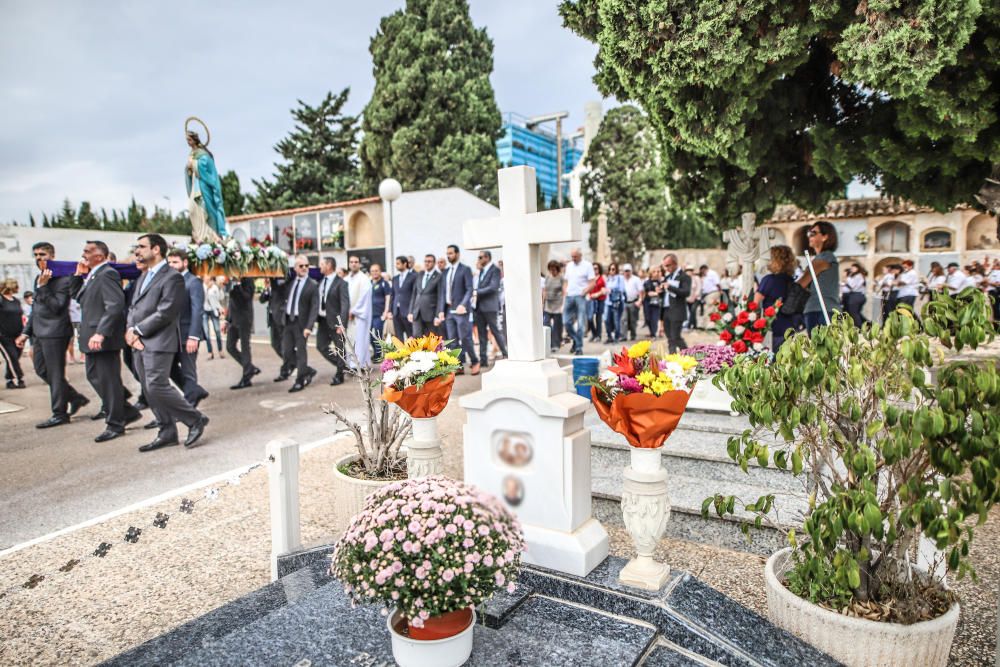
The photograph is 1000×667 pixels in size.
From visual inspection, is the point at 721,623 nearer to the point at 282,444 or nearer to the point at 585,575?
the point at 585,575

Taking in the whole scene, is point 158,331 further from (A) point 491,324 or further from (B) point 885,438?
(B) point 885,438

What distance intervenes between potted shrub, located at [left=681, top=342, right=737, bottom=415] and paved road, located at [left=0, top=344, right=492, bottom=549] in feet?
11.0

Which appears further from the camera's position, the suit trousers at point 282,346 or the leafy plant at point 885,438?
the suit trousers at point 282,346

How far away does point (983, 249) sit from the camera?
2544cm

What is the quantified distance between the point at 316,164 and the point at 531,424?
28.9 m

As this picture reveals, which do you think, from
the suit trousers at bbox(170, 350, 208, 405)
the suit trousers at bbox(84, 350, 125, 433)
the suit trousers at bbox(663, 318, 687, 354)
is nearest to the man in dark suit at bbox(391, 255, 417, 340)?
the suit trousers at bbox(170, 350, 208, 405)

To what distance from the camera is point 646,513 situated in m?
2.60

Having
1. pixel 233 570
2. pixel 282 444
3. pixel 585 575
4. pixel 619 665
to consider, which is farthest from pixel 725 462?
pixel 233 570

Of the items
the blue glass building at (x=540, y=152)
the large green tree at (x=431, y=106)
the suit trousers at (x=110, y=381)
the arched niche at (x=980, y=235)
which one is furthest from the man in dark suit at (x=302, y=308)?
the blue glass building at (x=540, y=152)

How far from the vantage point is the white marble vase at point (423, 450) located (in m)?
3.40

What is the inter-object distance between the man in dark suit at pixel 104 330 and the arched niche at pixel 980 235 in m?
30.3

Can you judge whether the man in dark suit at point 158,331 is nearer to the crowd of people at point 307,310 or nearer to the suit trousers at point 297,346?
the crowd of people at point 307,310

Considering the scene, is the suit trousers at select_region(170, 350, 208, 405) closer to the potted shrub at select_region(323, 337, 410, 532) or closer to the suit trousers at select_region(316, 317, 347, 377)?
the suit trousers at select_region(316, 317, 347, 377)

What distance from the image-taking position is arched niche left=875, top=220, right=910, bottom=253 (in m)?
26.7
